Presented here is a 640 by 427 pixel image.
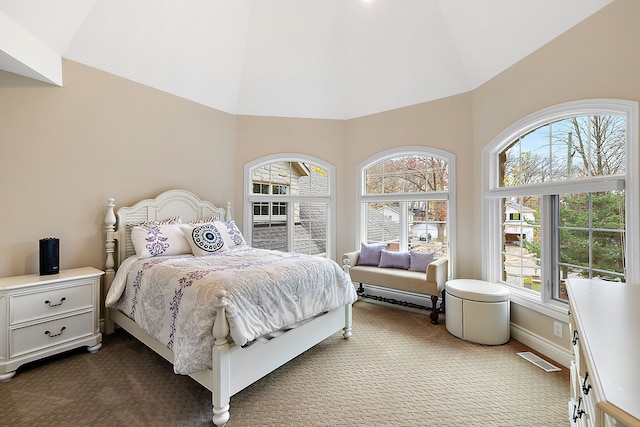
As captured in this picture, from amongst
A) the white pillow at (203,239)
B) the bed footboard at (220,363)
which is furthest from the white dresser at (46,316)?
the bed footboard at (220,363)

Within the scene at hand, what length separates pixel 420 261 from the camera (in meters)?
3.80

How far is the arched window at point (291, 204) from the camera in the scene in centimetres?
461

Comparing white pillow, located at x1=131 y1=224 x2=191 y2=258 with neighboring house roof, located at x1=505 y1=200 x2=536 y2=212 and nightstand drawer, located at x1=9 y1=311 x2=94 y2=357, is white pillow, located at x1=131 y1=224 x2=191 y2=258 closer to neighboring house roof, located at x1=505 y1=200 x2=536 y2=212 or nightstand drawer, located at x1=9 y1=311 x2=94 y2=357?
nightstand drawer, located at x1=9 y1=311 x2=94 y2=357

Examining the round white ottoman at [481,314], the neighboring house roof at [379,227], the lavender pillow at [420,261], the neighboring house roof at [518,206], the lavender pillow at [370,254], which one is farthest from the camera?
the neighboring house roof at [379,227]

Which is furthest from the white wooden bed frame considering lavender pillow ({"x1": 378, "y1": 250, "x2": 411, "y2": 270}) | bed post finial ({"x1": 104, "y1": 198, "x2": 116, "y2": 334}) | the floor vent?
the floor vent

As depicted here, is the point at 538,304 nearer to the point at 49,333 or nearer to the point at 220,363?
the point at 220,363

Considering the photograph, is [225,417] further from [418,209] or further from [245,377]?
[418,209]

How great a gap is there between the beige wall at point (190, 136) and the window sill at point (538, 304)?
7 cm

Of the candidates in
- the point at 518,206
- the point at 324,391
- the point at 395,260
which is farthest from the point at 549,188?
the point at 324,391

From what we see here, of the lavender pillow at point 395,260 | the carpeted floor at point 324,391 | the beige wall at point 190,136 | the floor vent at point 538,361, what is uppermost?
the beige wall at point 190,136

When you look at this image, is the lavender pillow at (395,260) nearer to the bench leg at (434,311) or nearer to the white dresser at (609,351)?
the bench leg at (434,311)

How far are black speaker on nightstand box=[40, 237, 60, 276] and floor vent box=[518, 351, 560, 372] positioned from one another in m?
4.32

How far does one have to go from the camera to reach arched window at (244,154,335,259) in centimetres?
461

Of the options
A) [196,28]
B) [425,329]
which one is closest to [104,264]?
[196,28]
